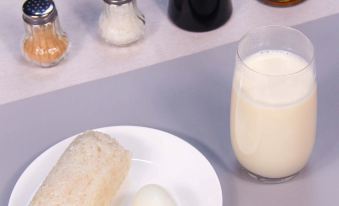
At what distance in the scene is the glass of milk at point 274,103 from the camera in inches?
29.2

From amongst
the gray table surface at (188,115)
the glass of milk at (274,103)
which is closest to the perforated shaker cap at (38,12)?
the gray table surface at (188,115)

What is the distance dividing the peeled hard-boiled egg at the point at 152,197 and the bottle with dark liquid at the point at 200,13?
14.1 inches

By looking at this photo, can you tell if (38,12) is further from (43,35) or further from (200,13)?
(200,13)

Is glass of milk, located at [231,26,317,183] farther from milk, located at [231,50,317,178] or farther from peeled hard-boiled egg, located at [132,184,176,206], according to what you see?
peeled hard-boiled egg, located at [132,184,176,206]

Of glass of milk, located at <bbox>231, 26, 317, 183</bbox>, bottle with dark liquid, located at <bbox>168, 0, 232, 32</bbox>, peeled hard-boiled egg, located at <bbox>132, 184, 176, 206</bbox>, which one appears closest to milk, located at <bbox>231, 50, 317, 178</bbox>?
glass of milk, located at <bbox>231, 26, 317, 183</bbox>

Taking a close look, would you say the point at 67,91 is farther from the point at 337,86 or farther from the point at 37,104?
the point at 337,86

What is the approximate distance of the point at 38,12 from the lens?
3.28ft

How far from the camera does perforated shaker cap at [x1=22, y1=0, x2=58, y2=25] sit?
3.26 feet

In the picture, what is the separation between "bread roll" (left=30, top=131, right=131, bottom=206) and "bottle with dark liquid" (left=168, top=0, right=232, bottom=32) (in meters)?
0.32

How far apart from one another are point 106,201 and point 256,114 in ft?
0.61

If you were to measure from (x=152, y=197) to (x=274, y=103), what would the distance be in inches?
6.5

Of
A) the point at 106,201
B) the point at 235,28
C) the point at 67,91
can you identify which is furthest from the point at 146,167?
the point at 235,28

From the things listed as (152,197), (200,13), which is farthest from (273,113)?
(200,13)

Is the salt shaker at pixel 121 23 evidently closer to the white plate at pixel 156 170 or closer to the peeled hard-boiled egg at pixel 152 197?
the white plate at pixel 156 170
